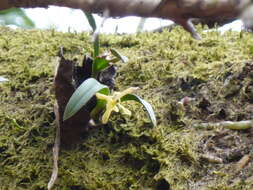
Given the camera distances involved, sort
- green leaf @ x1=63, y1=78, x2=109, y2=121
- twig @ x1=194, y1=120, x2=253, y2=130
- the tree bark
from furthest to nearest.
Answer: twig @ x1=194, y1=120, x2=253, y2=130 < green leaf @ x1=63, y1=78, x2=109, y2=121 < the tree bark

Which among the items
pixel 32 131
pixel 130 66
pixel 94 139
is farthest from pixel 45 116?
pixel 130 66

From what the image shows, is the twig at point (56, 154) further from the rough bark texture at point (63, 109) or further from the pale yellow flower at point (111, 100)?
the pale yellow flower at point (111, 100)

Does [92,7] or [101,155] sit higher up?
[92,7]

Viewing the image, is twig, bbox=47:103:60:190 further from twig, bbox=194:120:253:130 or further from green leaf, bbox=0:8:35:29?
green leaf, bbox=0:8:35:29

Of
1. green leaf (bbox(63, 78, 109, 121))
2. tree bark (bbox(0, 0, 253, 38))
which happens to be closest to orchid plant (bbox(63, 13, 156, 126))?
green leaf (bbox(63, 78, 109, 121))

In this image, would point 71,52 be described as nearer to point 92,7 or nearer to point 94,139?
point 94,139

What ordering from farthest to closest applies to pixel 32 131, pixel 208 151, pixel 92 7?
pixel 32 131 → pixel 208 151 → pixel 92 7
